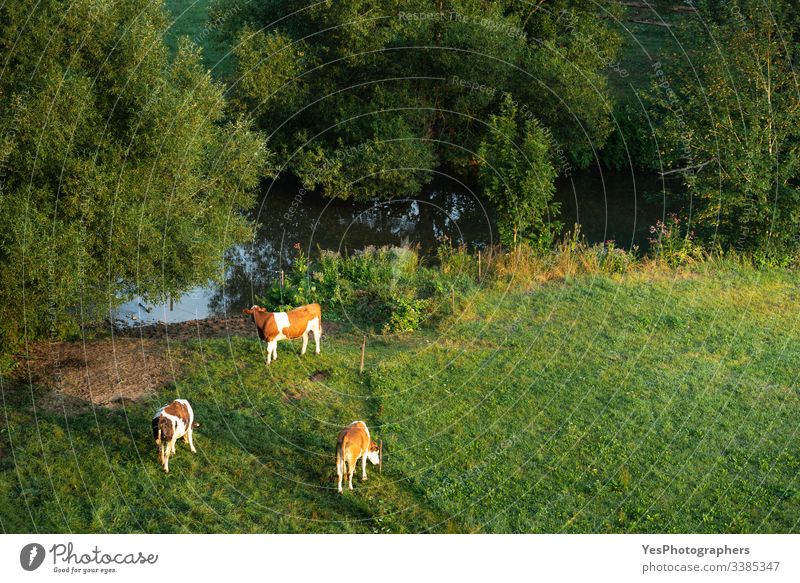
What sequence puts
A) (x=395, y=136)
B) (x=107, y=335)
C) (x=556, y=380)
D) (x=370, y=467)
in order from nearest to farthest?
(x=370, y=467)
(x=556, y=380)
(x=107, y=335)
(x=395, y=136)

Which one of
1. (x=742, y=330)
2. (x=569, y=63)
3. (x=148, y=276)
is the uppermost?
(x=569, y=63)

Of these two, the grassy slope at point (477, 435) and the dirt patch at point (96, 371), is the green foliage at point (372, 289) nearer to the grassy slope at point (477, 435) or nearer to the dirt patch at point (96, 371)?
the grassy slope at point (477, 435)

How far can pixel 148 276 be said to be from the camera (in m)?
20.6

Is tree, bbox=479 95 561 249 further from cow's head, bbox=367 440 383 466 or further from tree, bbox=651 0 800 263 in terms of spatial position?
cow's head, bbox=367 440 383 466

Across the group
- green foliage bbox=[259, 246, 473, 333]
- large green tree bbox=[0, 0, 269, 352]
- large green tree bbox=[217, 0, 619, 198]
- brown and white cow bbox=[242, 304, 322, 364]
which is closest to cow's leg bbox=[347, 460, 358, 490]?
brown and white cow bbox=[242, 304, 322, 364]

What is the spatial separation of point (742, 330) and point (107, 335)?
44.7 ft

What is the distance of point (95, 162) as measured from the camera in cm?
1927

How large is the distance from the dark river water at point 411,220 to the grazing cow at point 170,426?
11526 millimetres

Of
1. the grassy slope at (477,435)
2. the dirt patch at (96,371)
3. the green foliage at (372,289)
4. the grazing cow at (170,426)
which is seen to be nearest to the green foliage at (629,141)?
the green foliage at (372,289)

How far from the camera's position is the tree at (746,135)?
25672 mm

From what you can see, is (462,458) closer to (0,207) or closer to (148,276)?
(148,276)

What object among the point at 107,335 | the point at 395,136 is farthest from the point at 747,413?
the point at 395,136

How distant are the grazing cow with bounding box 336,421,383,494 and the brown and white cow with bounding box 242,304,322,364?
450cm

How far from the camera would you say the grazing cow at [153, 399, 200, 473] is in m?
15.5
